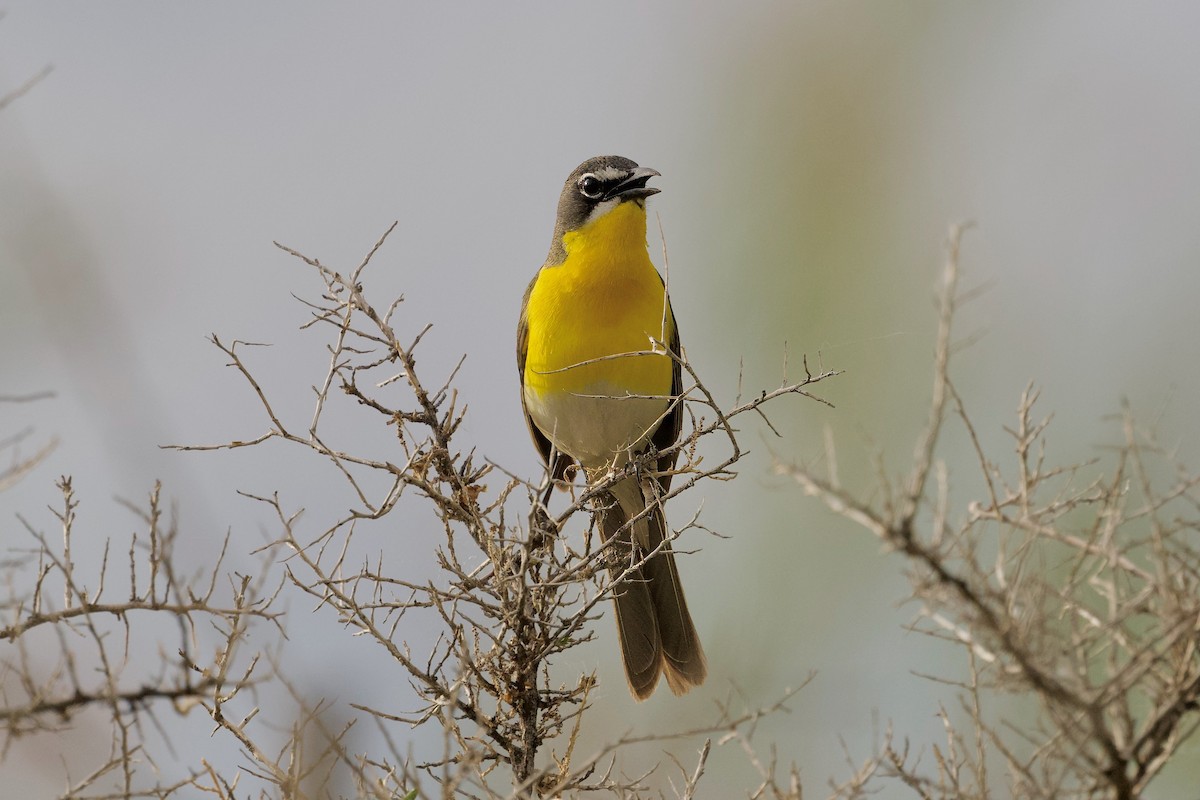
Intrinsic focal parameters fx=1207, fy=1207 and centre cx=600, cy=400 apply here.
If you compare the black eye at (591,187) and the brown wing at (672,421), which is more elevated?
the black eye at (591,187)

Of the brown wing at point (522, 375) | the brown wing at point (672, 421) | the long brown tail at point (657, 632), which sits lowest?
the long brown tail at point (657, 632)

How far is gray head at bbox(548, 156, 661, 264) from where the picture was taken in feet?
19.3

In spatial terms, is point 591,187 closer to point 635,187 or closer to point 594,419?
point 635,187

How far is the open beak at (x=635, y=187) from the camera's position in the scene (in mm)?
5812

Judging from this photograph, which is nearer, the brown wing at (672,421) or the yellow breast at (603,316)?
the yellow breast at (603,316)

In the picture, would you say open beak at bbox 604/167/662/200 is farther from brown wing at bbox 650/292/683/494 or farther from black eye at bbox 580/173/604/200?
brown wing at bbox 650/292/683/494

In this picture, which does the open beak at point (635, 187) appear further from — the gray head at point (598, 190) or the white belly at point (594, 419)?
the white belly at point (594, 419)

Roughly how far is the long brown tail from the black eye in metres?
1.61

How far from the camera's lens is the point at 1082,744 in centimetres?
203

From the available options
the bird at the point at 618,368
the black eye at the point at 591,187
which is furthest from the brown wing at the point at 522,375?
the black eye at the point at 591,187

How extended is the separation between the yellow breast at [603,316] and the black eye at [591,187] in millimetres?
172

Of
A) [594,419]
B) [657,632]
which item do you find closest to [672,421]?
[594,419]

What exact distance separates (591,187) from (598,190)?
0.05 m

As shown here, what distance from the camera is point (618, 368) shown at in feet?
18.4
